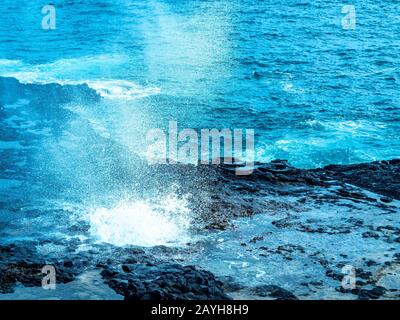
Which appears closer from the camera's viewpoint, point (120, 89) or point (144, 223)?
point (144, 223)

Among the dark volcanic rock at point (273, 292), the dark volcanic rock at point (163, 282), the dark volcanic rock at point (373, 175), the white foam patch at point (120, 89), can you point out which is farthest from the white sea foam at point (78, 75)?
the dark volcanic rock at point (273, 292)

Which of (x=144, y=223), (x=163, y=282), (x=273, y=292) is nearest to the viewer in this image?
(x=163, y=282)

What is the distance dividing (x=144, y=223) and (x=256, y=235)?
188 inches

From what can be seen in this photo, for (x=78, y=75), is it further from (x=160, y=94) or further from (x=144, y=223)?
(x=144, y=223)

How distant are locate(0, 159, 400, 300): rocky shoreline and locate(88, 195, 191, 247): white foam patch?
732 mm

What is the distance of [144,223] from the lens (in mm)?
25578

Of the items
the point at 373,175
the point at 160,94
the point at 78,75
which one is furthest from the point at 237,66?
the point at 373,175

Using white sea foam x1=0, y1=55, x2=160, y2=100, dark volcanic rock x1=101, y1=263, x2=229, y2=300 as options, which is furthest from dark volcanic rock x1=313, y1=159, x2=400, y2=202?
white sea foam x1=0, y1=55, x2=160, y2=100

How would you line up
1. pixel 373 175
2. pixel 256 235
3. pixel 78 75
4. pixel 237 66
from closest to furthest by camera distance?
pixel 256 235 < pixel 373 175 < pixel 78 75 < pixel 237 66

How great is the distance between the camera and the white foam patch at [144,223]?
79.5 feet

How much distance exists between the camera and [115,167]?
30.9 meters

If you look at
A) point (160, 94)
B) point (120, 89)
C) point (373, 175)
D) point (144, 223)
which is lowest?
point (144, 223)
